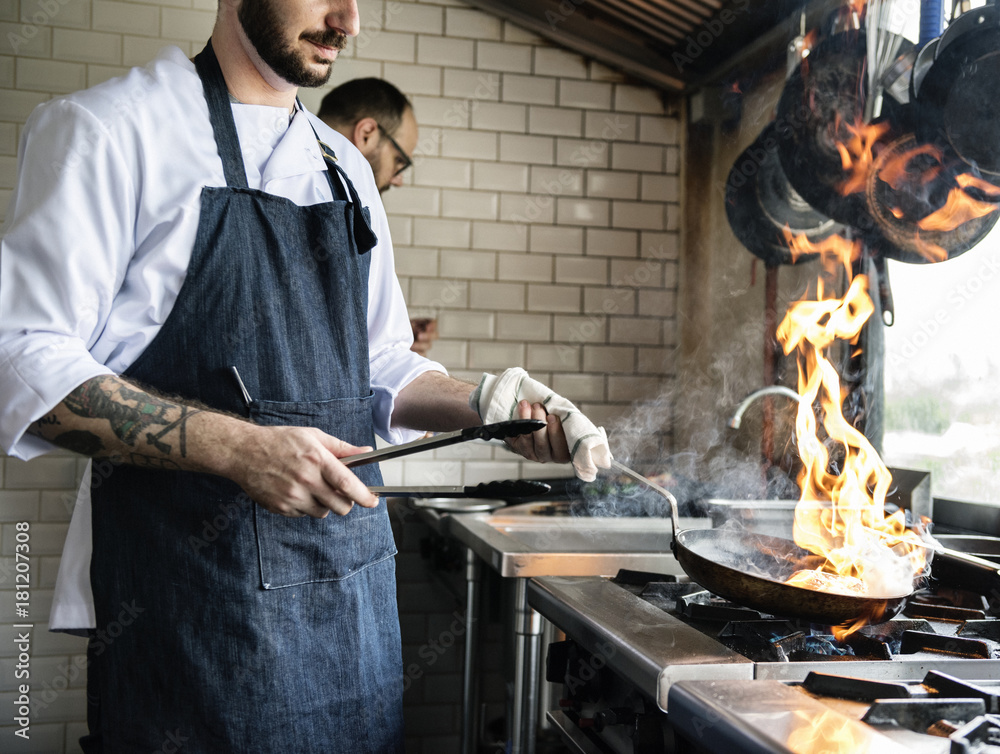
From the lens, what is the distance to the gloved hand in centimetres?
126

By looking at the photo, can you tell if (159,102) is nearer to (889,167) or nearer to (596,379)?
(889,167)

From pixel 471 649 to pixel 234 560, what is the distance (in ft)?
4.32

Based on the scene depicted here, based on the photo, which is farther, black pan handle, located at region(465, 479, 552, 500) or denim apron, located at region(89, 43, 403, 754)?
denim apron, located at region(89, 43, 403, 754)

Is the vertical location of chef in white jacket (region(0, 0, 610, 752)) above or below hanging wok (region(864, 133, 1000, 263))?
below

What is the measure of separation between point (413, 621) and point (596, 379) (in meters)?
1.14

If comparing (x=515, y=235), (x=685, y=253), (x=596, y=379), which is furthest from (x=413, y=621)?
(x=685, y=253)

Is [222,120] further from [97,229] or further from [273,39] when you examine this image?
[97,229]

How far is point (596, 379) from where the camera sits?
3.33 metres

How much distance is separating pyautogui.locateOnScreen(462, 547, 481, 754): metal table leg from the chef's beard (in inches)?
53.2

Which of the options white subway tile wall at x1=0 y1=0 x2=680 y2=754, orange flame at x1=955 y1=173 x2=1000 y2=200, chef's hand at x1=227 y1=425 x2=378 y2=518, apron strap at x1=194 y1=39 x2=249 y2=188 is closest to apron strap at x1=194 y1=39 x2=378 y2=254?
apron strap at x1=194 y1=39 x2=249 y2=188

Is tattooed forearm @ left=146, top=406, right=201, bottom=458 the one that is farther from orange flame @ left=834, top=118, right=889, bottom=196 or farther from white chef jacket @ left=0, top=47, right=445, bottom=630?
orange flame @ left=834, top=118, right=889, bottom=196

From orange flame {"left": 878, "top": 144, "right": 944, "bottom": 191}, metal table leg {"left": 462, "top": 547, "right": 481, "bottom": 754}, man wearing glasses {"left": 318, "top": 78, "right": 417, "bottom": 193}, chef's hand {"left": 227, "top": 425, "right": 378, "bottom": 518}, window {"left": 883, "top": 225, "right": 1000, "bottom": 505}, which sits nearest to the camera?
chef's hand {"left": 227, "top": 425, "right": 378, "bottom": 518}

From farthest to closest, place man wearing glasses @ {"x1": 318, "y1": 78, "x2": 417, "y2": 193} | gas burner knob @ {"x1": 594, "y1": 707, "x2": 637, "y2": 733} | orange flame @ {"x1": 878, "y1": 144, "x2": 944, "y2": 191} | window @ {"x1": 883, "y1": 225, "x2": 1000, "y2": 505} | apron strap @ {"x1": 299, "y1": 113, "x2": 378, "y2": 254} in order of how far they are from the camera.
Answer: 1. man wearing glasses @ {"x1": 318, "y1": 78, "x2": 417, "y2": 193}
2. window @ {"x1": 883, "y1": 225, "x2": 1000, "y2": 505}
3. orange flame @ {"x1": 878, "y1": 144, "x2": 944, "y2": 191}
4. apron strap @ {"x1": 299, "y1": 113, "x2": 378, "y2": 254}
5. gas burner knob @ {"x1": 594, "y1": 707, "x2": 637, "y2": 733}

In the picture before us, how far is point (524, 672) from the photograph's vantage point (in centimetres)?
171
